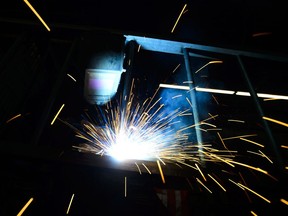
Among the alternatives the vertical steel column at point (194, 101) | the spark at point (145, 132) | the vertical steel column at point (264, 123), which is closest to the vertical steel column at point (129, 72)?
the vertical steel column at point (194, 101)

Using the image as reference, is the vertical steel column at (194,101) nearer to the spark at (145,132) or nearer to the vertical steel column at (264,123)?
the vertical steel column at (264,123)

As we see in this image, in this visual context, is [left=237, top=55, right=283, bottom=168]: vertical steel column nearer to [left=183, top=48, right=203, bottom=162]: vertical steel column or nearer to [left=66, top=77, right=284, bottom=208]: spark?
[left=183, top=48, right=203, bottom=162]: vertical steel column

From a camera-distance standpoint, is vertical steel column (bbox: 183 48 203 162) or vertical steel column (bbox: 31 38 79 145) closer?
vertical steel column (bbox: 31 38 79 145)

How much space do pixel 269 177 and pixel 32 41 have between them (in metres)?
4.38

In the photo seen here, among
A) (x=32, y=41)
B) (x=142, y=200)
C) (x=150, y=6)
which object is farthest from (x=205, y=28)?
(x=32, y=41)

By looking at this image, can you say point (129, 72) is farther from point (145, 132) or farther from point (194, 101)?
point (145, 132)

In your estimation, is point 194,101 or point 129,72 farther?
point 129,72

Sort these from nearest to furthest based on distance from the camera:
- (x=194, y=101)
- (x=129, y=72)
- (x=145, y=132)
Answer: (x=194, y=101) → (x=129, y=72) → (x=145, y=132)

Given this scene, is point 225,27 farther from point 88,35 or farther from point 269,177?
point 269,177

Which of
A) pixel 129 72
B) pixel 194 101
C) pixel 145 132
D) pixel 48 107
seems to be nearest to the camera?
pixel 48 107

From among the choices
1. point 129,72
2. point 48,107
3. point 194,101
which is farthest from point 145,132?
point 48,107

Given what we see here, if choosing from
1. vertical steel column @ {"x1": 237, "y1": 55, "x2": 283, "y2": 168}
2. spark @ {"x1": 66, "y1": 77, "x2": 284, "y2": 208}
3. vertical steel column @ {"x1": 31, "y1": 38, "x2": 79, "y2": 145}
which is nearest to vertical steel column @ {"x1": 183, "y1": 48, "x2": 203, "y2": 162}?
vertical steel column @ {"x1": 237, "y1": 55, "x2": 283, "y2": 168}

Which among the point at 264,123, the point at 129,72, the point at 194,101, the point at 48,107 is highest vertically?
the point at 129,72

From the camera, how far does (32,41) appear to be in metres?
3.88
